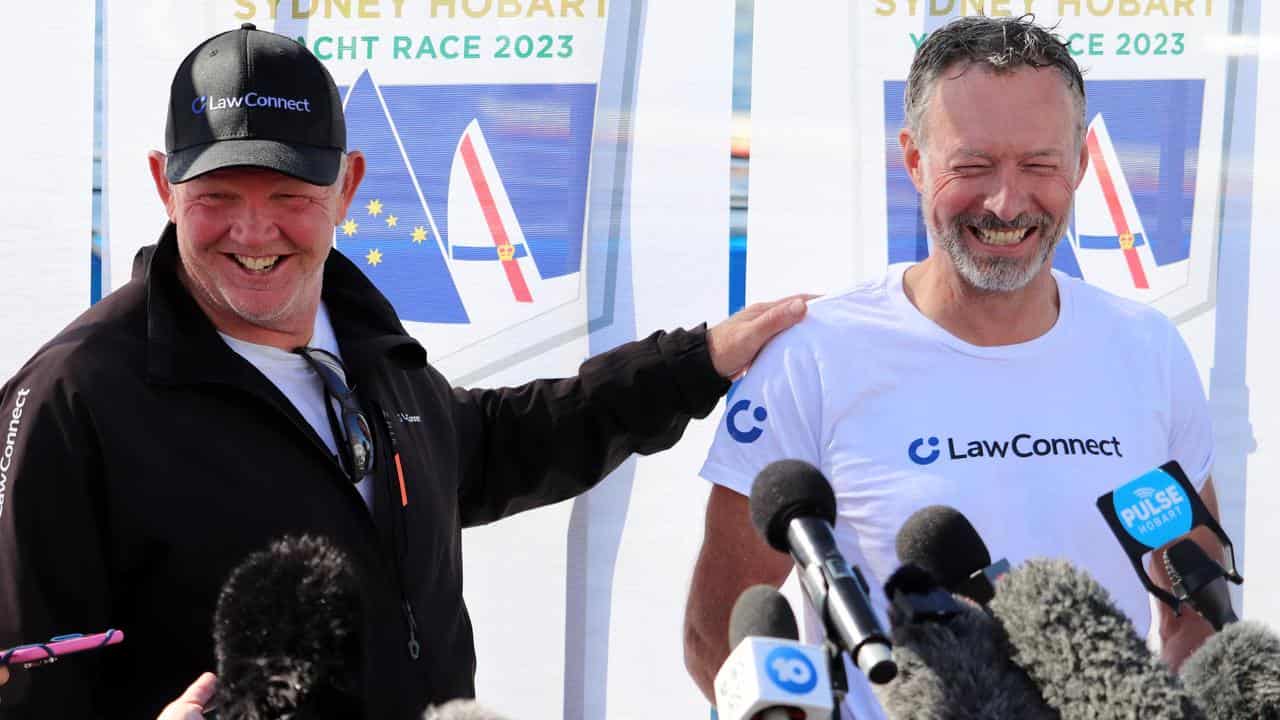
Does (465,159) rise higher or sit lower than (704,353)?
higher

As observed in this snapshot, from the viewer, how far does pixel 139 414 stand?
5.61 feet

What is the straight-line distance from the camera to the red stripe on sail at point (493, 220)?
9.74 feet

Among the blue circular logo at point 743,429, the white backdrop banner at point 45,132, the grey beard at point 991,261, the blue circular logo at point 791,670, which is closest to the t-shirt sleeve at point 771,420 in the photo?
the blue circular logo at point 743,429

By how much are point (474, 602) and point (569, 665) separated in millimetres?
259

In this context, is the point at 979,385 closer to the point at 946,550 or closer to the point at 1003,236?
the point at 1003,236

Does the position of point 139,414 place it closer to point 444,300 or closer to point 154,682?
point 154,682

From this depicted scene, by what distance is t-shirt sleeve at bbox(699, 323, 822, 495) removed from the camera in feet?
6.56

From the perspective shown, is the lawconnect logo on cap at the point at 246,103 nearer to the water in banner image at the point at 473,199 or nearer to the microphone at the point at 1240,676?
the water in banner image at the point at 473,199

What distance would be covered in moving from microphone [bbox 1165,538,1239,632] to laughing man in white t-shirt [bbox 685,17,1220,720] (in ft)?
1.94

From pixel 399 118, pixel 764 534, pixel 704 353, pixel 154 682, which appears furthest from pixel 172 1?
pixel 764 534

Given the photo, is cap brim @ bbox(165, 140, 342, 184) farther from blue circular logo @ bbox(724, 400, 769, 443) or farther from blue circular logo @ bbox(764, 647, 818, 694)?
blue circular logo @ bbox(764, 647, 818, 694)

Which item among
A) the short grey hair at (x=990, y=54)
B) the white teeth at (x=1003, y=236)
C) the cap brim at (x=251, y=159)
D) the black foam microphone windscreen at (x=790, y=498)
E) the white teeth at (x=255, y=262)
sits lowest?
the black foam microphone windscreen at (x=790, y=498)

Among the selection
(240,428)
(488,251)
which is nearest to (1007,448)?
(240,428)

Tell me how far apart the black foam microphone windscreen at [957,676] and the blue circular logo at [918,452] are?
0.89 m
